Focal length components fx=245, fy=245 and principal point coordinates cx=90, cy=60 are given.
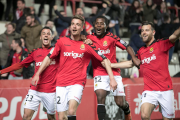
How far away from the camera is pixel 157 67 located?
4.88 meters

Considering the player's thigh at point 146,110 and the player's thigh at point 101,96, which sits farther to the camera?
the player's thigh at point 101,96

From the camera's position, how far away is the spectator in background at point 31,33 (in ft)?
28.0

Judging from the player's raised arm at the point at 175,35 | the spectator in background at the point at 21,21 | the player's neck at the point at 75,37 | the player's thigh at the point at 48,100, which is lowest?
the player's thigh at the point at 48,100

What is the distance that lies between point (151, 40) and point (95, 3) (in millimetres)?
7545

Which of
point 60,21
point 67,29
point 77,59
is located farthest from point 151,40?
point 60,21

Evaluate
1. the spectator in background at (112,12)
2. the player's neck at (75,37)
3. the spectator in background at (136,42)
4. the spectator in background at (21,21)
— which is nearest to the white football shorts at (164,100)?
the player's neck at (75,37)

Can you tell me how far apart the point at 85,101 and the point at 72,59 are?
2295 millimetres

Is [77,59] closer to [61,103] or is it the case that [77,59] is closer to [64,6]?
[61,103]

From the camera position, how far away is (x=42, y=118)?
6.55 m

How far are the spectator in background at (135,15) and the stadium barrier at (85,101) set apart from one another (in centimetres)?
409

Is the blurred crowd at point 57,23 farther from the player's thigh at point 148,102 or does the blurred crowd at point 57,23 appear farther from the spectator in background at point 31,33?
the player's thigh at point 148,102

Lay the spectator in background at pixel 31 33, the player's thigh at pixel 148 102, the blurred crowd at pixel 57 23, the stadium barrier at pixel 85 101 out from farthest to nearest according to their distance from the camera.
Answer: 1. the spectator in background at pixel 31 33
2. the blurred crowd at pixel 57 23
3. the stadium barrier at pixel 85 101
4. the player's thigh at pixel 148 102

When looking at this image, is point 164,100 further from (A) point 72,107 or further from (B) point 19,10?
(B) point 19,10

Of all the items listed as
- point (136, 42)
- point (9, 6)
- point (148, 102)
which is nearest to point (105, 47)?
point (148, 102)
